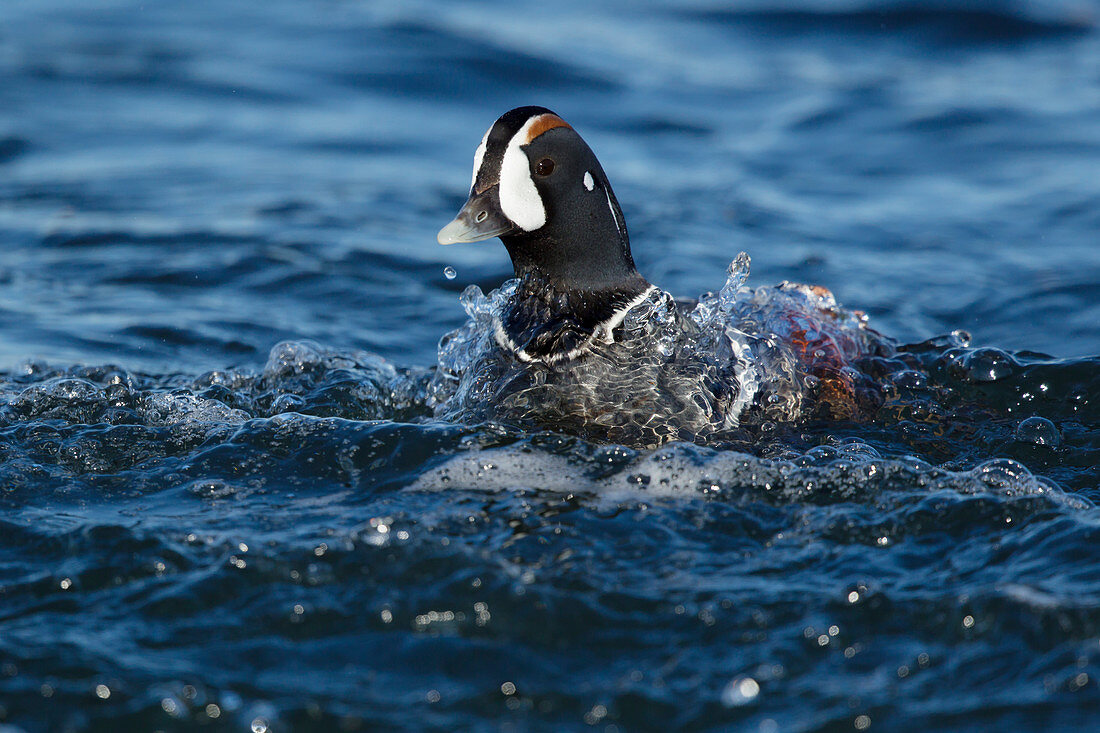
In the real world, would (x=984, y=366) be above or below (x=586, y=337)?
below

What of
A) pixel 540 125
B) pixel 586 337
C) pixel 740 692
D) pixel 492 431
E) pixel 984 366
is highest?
pixel 540 125

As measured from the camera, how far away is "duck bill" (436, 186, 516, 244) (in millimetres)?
4863

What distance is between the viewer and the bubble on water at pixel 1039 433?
5023 mm

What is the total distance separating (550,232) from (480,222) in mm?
321

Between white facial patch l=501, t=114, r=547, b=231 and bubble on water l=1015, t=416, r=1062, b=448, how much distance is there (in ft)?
7.80

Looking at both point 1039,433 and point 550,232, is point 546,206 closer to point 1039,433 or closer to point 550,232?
point 550,232

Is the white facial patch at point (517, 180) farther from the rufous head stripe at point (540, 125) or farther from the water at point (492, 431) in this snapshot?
the water at point (492, 431)

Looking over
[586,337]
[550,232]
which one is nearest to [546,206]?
[550,232]

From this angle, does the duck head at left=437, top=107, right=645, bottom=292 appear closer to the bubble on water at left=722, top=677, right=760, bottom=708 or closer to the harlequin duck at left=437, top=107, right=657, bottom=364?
the harlequin duck at left=437, top=107, right=657, bottom=364

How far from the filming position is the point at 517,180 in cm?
487

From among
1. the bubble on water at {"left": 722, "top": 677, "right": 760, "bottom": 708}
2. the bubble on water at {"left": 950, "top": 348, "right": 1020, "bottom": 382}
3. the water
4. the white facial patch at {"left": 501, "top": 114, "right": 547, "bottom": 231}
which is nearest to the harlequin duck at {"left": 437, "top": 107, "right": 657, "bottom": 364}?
the white facial patch at {"left": 501, "top": 114, "right": 547, "bottom": 231}

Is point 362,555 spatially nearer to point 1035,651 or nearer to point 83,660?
point 83,660

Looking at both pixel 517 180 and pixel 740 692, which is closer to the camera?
pixel 740 692

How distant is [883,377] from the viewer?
579cm
